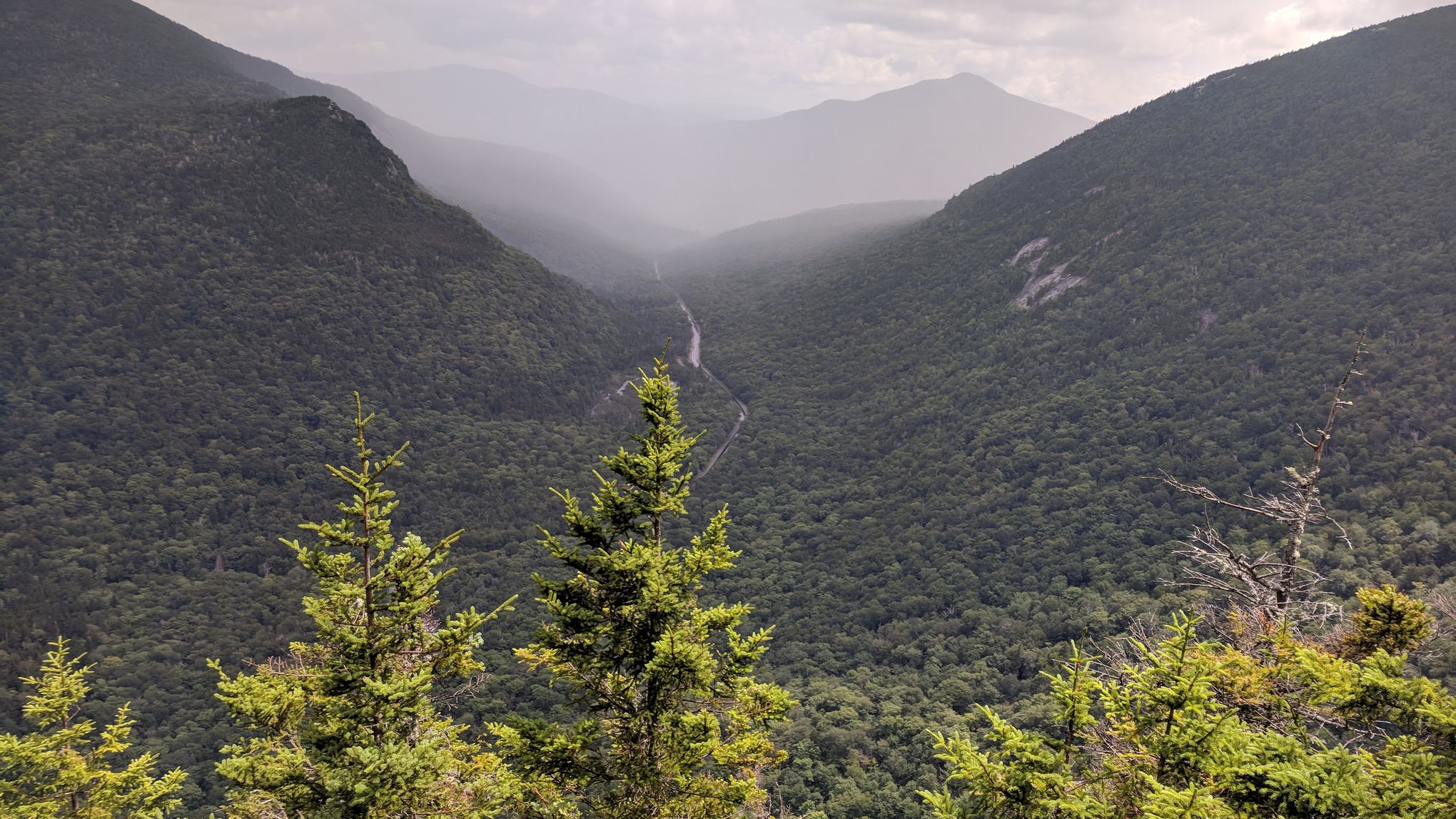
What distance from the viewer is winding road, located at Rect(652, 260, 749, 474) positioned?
297 ft

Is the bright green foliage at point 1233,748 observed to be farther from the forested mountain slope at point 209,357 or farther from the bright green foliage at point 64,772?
the forested mountain slope at point 209,357

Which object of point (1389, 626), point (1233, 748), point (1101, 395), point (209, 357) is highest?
point (1389, 626)

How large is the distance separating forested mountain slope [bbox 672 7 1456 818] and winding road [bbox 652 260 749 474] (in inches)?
98.3

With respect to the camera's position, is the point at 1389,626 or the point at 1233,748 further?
the point at 1389,626

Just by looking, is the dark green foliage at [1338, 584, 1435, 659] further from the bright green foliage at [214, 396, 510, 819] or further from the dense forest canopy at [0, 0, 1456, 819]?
the bright green foliage at [214, 396, 510, 819]

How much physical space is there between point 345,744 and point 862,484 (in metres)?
70.7

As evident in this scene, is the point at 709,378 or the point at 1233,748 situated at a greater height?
the point at 1233,748

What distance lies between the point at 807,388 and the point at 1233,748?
3715 inches

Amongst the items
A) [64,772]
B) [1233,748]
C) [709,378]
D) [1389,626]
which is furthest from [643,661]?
[709,378]

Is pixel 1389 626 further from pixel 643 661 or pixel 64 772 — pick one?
pixel 64 772

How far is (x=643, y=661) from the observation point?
12.2 metres

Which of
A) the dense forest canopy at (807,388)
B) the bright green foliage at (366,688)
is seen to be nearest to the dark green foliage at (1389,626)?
the dense forest canopy at (807,388)

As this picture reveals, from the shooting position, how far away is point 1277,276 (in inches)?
2694

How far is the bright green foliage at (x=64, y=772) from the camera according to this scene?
15047 millimetres
